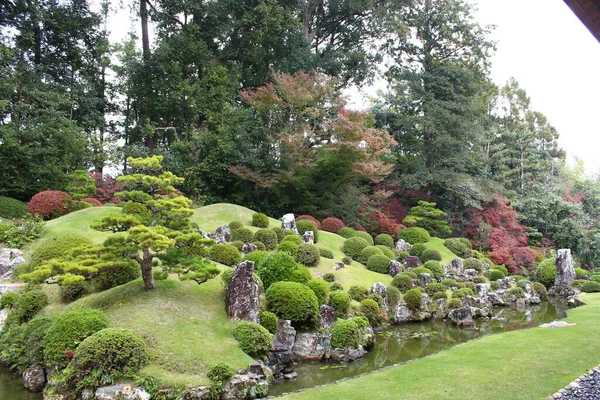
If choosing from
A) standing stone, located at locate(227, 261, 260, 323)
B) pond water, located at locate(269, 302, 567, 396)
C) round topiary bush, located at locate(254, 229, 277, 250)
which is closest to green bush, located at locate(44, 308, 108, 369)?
standing stone, located at locate(227, 261, 260, 323)

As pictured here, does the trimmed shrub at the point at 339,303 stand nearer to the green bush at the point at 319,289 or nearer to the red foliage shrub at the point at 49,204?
the green bush at the point at 319,289

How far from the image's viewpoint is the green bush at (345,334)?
9898mm

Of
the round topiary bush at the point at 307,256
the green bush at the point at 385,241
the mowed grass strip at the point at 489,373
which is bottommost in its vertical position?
the mowed grass strip at the point at 489,373

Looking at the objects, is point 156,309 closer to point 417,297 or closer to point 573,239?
point 417,297

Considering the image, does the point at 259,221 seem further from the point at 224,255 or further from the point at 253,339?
the point at 253,339

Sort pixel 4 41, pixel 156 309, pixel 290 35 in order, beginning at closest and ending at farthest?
pixel 156 309
pixel 4 41
pixel 290 35

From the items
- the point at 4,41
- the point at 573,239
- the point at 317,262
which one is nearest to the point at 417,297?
the point at 317,262

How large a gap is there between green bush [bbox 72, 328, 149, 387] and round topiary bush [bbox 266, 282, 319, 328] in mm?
3536

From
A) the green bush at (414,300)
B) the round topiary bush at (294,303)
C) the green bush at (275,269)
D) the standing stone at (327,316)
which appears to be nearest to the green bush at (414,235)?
the green bush at (414,300)

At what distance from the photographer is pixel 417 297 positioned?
1398 centimetres

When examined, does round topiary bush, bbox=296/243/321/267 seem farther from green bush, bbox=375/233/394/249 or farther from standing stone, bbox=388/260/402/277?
green bush, bbox=375/233/394/249

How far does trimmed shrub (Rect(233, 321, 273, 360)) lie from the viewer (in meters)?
8.50

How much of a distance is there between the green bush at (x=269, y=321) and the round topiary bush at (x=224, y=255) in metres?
3.23

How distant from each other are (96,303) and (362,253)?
11.0 metres
